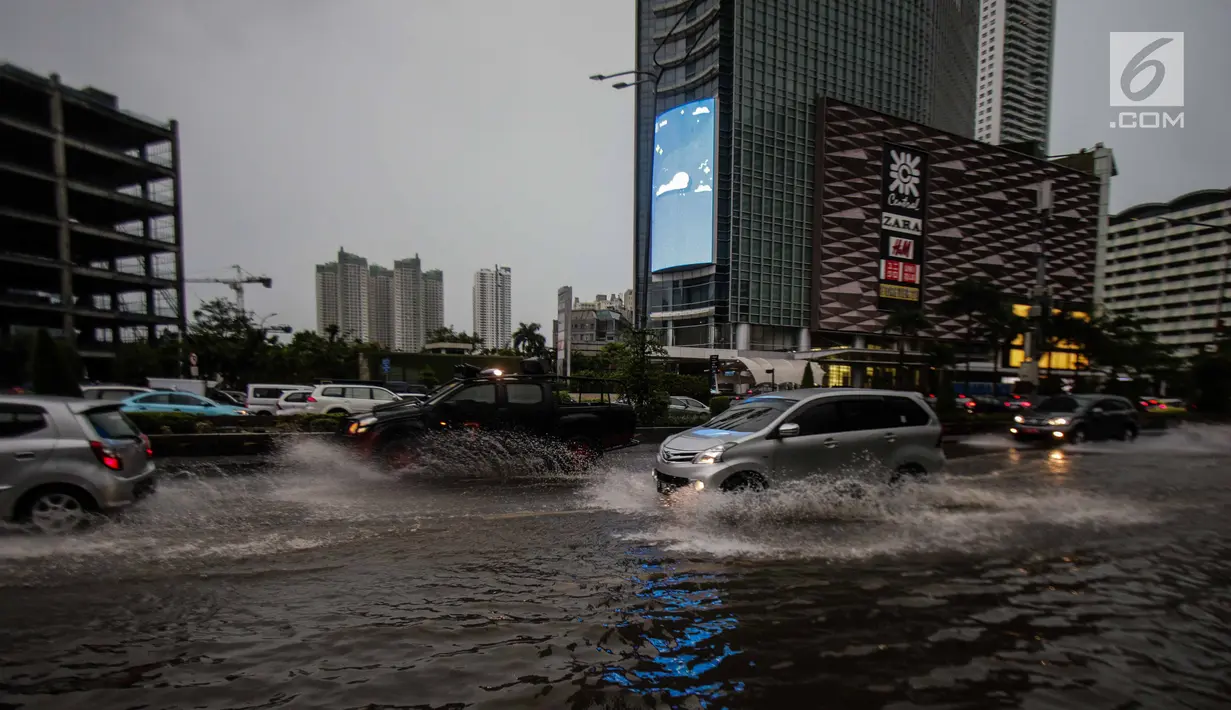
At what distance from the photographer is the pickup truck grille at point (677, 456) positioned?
292 inches

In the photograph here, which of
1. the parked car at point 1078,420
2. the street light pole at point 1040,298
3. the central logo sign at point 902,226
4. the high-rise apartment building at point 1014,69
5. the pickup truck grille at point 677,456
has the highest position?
the high-rise apartment building at point 1014,69

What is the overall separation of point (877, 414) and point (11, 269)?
5921 cm

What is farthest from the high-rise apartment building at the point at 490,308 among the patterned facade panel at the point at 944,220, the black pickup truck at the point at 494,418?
the black pickup truck at the point at 494,418

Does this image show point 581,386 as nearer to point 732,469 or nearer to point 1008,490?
point 732,469

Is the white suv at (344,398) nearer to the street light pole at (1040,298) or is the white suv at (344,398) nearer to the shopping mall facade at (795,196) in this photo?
the street light pole at (1040,298)

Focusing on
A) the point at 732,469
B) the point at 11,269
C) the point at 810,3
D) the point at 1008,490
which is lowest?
the point at 1008,490

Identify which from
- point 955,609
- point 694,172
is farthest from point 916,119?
point 955,609

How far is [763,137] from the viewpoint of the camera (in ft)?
200

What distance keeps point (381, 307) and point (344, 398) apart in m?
92.1

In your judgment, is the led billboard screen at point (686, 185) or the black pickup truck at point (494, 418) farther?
the led billboard screen at point (686, 185)

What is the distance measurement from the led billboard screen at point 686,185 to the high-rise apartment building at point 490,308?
241ft

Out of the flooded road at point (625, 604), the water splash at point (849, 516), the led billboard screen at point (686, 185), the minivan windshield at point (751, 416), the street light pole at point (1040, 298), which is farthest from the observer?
the led billboard screen at point (686, 185)

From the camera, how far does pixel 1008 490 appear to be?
31.9 feet

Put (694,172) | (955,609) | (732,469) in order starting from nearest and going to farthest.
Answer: (955,609), (732,469), (694,172)
